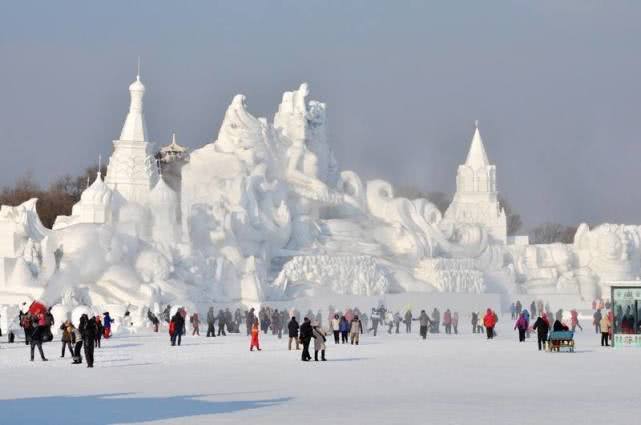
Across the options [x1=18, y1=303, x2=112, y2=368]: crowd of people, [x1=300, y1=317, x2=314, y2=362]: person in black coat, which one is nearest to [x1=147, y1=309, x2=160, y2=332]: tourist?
[x1=18, y1=303, x2=112, y2=368]: crowd of people

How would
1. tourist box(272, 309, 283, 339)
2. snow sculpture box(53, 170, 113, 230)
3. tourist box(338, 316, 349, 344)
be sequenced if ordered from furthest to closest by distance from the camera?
snow sculpture box(53, 170, 113, 230) → tourist box(272, 309, 283, 339) → tourist box(338, 316, 349, 344)

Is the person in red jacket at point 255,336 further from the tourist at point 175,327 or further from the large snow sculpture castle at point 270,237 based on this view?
the large snow sculpture castle at point 270,237

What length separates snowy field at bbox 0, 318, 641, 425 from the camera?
1625cm

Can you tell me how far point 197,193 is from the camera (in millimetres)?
62469

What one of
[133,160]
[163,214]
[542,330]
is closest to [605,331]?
[542,330]

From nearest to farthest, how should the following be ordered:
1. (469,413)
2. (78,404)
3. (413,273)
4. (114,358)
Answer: (469,413) → (78,404) → (114,358) → (413,273)

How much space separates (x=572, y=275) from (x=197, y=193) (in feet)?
66.8

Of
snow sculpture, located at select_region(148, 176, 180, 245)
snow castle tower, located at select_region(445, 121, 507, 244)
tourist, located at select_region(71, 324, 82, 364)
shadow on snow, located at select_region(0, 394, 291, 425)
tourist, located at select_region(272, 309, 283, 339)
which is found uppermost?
snow castle tower, located at select_region(445, 121, 507, 244)

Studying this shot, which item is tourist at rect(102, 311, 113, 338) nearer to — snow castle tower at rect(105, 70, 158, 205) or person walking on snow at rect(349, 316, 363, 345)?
person walking on snow at rect(349, 316, 363, 345)

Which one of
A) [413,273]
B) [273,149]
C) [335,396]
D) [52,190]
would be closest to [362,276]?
[413,273]

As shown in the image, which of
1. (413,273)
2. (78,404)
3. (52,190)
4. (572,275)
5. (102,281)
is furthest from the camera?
(52,190)

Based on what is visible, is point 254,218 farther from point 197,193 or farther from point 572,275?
point 572,275

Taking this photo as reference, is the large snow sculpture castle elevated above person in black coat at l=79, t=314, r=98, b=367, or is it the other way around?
the large snow sculpture castle

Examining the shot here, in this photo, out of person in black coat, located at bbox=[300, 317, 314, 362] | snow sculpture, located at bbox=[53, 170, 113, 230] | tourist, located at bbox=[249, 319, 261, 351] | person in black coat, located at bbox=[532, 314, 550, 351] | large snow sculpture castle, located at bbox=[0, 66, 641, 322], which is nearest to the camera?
person in black coat, located at bbox=[300, 317, 314, 362]
